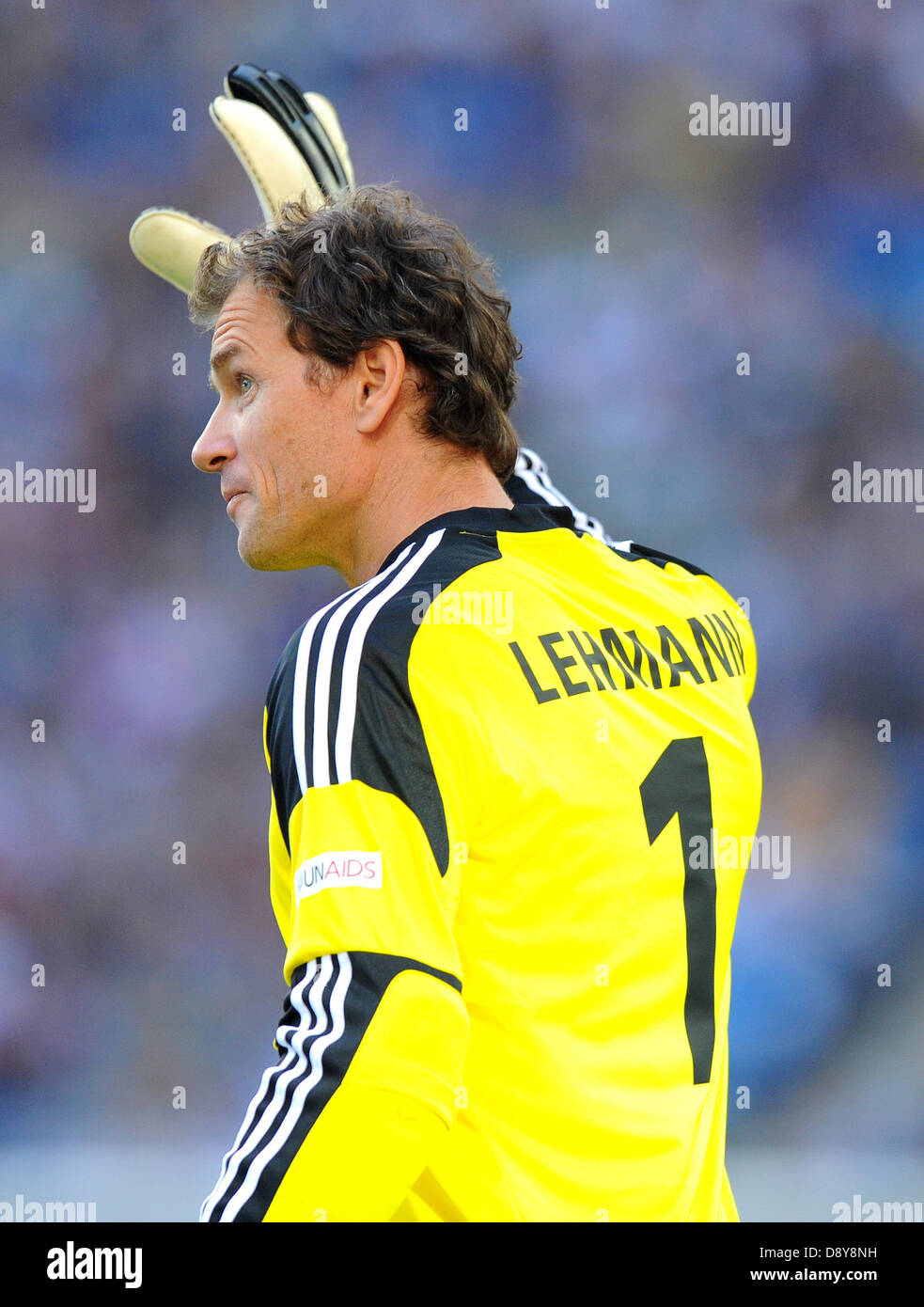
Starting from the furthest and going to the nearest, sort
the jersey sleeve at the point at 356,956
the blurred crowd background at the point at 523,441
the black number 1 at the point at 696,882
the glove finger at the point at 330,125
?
the blurred crowd background at the point at 523,441 < the glove finger at the point at 330,125 < the black number 1 at the point at 696,882 < the jersey sleeve at the point at 356,956

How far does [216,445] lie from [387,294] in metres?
0.15

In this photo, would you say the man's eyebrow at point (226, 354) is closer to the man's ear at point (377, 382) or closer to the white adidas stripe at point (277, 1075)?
the man's ear at point (377, 382)

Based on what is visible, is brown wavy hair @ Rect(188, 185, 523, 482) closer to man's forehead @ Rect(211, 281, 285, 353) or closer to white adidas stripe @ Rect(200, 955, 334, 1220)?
man's forehead @ Rect(211, 281, 285, 353)

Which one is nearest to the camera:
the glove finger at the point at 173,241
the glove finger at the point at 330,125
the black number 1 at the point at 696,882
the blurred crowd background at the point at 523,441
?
the black number 1 at the point at 696,882

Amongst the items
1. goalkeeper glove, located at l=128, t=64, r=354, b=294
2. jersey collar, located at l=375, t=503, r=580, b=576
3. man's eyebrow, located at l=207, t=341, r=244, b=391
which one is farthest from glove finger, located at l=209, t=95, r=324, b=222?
jersey collar, located at l=375, t=503, r=580, b=576

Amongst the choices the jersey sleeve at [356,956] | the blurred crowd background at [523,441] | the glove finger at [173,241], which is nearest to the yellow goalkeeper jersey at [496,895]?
the jersey sleeve at [356,956]

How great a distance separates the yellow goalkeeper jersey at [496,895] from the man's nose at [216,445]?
0.16 metres

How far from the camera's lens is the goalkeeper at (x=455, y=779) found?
0.65 m

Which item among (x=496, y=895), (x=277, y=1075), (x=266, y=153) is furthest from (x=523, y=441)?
(x=277, y=1075)

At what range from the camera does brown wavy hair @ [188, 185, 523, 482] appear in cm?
89

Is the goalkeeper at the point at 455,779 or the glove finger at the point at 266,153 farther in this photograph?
the glove finger at the point at 266,153

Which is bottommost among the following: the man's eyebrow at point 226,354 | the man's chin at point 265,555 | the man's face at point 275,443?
the man's chin at point 265,555

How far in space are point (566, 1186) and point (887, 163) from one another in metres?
3.86

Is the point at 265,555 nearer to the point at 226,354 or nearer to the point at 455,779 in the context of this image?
the point at 226,354
